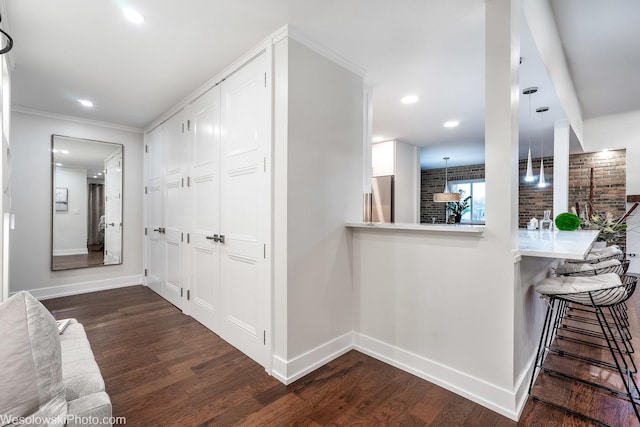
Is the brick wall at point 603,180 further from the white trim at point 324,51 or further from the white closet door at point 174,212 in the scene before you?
the white closet door at point 174,212

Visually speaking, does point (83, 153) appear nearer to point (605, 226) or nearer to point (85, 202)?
point (85, 202)

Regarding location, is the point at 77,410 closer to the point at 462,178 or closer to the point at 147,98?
the point at 147,98

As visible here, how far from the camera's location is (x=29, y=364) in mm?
890

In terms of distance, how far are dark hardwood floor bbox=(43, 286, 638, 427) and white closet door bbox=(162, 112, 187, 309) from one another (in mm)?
905

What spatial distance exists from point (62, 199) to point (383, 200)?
4.94 meters

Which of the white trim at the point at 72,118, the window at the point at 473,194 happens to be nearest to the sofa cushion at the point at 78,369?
the white trim at the point at 72,118

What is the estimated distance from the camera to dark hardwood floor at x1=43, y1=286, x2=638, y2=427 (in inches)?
68.2

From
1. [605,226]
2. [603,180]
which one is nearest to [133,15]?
[605,226]

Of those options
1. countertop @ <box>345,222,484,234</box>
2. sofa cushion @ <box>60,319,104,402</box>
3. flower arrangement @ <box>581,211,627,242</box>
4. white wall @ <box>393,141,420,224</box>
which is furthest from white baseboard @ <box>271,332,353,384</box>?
flower arrangement @ <box>581,211,627,242</box>

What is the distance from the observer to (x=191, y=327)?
3061 millimetres

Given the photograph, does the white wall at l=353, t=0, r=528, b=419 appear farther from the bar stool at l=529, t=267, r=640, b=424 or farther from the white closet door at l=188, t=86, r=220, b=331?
the white closet door at l=188, t=86, r=220, b=331

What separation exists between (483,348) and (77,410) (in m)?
2.06

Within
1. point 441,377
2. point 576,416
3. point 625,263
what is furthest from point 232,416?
point 625,263

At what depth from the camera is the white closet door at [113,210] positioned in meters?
4.55
